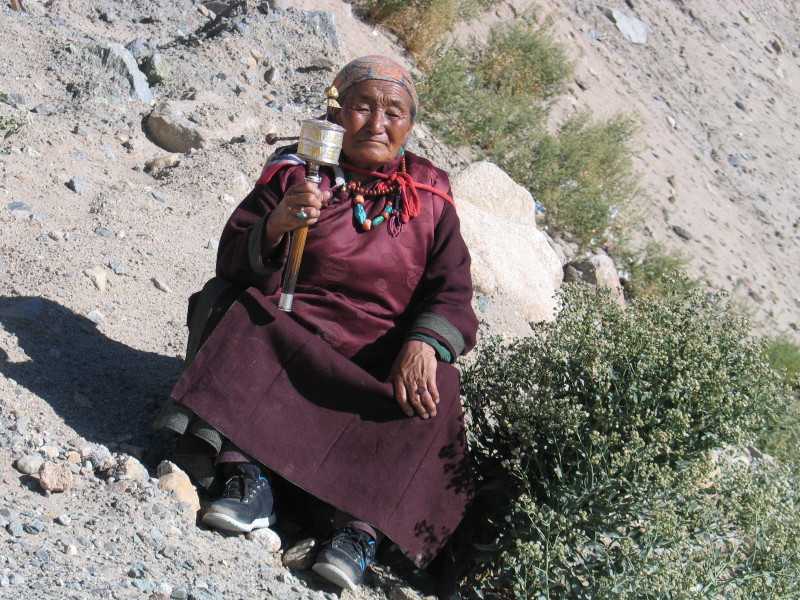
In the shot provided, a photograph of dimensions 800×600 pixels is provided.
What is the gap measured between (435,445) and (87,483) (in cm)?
105

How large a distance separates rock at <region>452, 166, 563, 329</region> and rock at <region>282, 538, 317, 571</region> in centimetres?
272

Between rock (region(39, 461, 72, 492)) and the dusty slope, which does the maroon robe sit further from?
the dusty slope

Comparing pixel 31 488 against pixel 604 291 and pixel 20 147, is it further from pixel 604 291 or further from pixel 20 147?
pixel 20 147

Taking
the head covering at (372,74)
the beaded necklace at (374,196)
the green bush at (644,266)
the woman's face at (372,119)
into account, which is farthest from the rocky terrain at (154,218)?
the head covering at (372,74)

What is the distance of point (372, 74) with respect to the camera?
3.13m

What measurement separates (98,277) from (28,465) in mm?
1432

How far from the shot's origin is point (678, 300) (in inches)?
129

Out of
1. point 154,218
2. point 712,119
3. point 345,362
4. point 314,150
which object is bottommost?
point 154,218

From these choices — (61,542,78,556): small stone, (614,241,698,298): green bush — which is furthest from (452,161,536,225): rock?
(61,542,78,556): small stone

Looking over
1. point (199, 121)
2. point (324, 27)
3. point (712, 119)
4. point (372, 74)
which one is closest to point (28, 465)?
point (372, 74)

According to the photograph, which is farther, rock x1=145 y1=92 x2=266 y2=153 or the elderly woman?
rock x1=145 y1=92 x2=266 y2=153

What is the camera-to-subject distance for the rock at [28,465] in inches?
110

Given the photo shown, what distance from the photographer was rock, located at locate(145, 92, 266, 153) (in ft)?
18.7

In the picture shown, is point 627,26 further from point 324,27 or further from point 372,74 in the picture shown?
point 372,74
